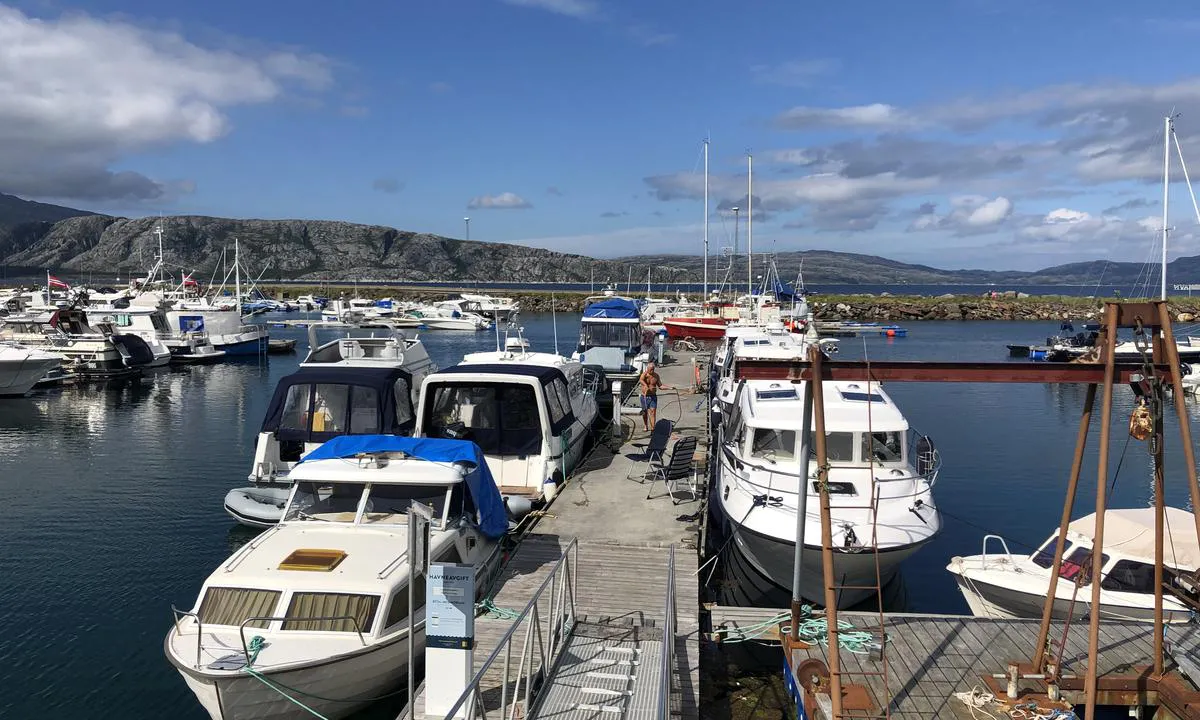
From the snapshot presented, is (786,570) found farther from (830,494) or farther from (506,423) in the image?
(506,423)

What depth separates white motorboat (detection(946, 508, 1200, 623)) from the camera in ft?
38.4

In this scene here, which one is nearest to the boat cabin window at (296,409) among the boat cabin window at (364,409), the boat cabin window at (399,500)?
the boat cabin window at (364,409)

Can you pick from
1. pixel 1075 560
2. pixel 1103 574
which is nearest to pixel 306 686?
pixel 1075 560

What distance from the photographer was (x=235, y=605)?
31.1 feet

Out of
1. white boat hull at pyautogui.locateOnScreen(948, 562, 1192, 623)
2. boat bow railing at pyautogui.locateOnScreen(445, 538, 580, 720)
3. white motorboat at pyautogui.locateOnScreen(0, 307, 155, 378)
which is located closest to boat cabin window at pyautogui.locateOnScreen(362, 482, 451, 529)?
boat bow railing at pyautogui.locateOnScreen(445, 538, 580, 720)

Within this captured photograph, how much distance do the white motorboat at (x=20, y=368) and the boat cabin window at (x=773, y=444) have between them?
125ft

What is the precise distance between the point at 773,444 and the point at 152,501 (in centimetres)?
1612

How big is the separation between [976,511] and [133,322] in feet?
172

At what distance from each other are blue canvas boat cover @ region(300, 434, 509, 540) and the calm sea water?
155 inches

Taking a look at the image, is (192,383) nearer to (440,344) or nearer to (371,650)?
(440,344)

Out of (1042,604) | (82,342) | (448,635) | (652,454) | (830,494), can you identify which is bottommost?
(1042,604)

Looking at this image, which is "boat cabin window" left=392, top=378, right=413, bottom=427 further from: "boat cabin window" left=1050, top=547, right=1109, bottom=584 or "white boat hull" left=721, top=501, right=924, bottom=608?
"boat cabin window" left=1050, top=547, right=1109, bottom=584

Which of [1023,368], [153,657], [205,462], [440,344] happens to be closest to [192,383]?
[205,462]

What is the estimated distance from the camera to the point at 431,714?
7.84 metres
